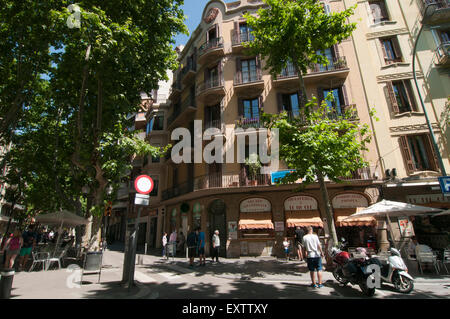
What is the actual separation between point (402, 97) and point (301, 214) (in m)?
9.99

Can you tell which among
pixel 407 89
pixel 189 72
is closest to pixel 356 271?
pixel 407 89

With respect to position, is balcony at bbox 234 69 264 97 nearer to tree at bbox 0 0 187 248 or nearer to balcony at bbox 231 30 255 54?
balcony at bbox 231 30 255 54

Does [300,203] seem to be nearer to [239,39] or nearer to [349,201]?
[349,201]

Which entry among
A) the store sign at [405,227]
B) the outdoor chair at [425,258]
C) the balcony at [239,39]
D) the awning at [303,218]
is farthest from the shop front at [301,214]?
the balcony at [239,39]

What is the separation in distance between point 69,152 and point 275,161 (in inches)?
471

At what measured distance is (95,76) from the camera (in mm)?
10227

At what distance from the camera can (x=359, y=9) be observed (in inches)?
696

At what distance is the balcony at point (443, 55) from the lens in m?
14.8

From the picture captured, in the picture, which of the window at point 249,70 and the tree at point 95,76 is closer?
the tree at point 95,76

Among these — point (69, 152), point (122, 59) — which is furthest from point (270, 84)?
point (69, 152)

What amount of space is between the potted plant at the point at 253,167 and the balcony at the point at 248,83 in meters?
5.26

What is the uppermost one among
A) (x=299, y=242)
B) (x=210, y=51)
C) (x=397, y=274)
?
(x=210, y=51)

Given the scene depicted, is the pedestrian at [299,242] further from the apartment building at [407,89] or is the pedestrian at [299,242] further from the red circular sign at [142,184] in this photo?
the red circular sign at [142,184]
